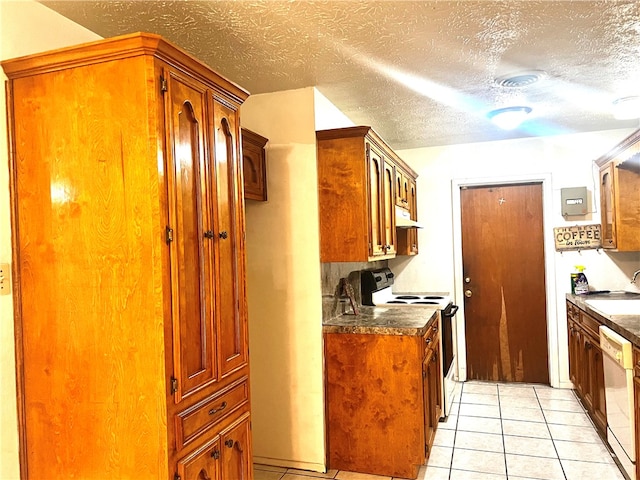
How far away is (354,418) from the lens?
281 cm

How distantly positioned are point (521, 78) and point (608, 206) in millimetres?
1819

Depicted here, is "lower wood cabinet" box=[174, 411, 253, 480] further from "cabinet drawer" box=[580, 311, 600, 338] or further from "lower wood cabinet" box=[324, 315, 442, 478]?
"cabinet drawer" box=[580, 311, 600, 338]

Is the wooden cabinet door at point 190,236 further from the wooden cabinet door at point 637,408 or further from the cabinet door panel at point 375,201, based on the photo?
the wooden cabinet door at point 637,408

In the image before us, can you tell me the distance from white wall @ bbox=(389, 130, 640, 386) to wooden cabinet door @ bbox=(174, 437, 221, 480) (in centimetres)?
323

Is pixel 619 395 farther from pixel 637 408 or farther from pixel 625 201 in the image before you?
pixel 625 201

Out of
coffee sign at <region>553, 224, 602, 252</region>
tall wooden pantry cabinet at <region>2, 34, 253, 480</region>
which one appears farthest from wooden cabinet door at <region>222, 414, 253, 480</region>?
coffee sign at <region>553, 224, 602, 252</region>

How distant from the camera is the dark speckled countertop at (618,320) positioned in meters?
2.43

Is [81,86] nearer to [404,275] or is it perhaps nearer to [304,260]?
[304,260]

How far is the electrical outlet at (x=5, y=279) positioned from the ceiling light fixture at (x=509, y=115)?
3199 mm

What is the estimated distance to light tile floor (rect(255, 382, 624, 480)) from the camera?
9.04ft

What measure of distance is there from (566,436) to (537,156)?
2.49 m

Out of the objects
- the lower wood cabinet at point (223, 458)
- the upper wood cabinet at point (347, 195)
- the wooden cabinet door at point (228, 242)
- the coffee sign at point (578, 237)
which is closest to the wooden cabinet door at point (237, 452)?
the lower wood cabinet at point (223, 458)

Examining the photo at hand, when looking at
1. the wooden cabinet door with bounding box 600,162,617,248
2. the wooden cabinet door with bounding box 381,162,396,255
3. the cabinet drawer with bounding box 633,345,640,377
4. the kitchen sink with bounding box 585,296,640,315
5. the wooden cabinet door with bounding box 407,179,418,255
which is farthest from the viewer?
the wooden cabinet door with bounding box 407,179,418,255

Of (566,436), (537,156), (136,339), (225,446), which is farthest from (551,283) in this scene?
(136,339)
